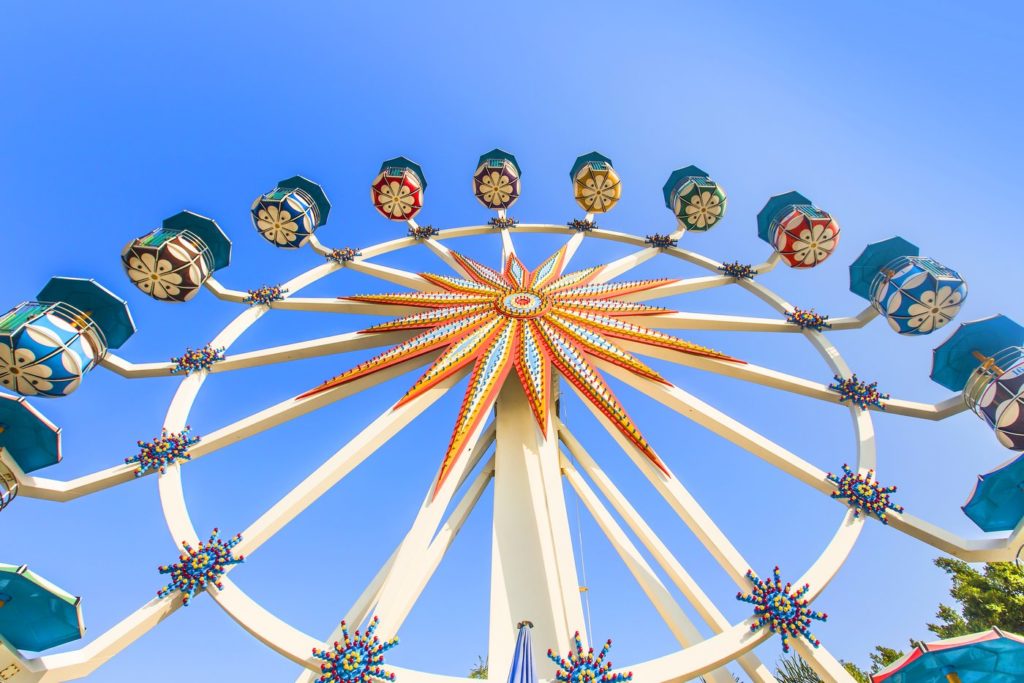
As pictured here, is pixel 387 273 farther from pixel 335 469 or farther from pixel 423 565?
pixel 423 565

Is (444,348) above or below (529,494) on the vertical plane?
above

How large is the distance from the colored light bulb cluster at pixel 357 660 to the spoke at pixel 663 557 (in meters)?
4.46

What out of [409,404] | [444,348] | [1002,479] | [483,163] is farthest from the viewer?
[483,163]

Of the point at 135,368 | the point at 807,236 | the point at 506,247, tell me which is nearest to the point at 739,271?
the point at 807,236

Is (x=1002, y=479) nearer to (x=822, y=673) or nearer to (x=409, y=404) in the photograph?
(x=822, y=673)

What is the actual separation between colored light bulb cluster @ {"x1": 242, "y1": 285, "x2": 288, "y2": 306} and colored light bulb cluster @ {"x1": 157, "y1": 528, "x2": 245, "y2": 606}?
6157 millimetres

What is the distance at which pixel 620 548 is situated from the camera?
8914 millimetres

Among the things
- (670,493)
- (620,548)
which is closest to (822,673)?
(670,493)

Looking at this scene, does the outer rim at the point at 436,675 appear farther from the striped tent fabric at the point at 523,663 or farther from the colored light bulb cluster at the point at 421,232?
the colored light bulb cluster at the point at 421,232

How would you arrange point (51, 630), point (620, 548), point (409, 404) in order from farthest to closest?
point (620, 548) < point (409, 404) < point (51, 630)

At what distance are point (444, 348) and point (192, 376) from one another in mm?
4736

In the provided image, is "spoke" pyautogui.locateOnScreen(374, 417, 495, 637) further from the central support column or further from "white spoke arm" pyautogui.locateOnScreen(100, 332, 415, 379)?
"white spoke arm" pyautogui.locateOnScreen(100, 332, 415, 379)

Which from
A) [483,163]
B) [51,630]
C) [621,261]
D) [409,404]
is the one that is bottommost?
[51,630]

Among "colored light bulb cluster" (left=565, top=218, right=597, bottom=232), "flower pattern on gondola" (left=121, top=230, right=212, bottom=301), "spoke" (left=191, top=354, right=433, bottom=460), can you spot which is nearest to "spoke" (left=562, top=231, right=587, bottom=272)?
"colored light bulb cluster" (left=565, top=218, right=597, bottom=232)
